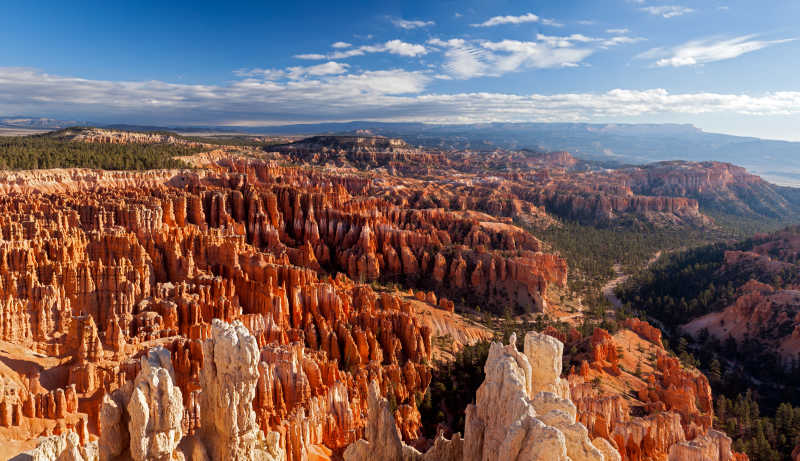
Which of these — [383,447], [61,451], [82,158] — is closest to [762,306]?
[383,447]

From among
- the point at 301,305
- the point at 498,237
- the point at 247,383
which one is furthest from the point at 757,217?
the point at 247,383

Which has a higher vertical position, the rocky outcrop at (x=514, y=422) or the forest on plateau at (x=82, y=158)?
the forest on plateau at (x=82, y=158)

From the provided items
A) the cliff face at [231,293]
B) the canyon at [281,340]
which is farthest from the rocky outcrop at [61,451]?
the cliff face at [231,293]

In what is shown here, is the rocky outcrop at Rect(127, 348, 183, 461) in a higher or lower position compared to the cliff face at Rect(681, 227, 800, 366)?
higher

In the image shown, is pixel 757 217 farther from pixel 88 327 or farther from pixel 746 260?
pixel 88 327

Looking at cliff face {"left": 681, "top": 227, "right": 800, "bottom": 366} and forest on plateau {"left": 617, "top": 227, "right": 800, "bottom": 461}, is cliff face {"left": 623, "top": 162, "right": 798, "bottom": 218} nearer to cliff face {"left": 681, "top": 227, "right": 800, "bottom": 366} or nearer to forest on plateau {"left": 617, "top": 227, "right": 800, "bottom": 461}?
forest on plateau {"left": 617, "top": 227, "right": 800, "bottom": 461}

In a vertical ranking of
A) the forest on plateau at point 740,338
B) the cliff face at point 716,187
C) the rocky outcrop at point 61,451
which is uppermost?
the rocky outcrop at point 61,451

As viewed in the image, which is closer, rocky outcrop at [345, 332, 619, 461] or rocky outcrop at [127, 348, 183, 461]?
rocky outcrop at [345, 332, 619, 461]

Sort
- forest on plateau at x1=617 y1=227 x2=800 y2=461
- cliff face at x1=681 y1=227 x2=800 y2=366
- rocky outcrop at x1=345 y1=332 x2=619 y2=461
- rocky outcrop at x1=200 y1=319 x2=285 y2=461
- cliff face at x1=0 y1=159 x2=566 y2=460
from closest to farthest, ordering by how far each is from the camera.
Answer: rocky outcrop at x1=345 y1=332 x2=619 y2=461 < rocky outcrop at x1=200 y1=319 x2=285 y2=461 < cliff face at x1=0 y1=159 x2=566 y2=460 < forest on plateau at x1=617 y1=227 x2=800 y2=461 < cliff face at x1=681 y1=227 x2=800 y2=366

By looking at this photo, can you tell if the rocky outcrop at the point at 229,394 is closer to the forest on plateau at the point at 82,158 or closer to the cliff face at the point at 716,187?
the forest on plateau at the point at 82,158

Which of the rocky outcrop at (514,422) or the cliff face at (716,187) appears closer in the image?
the rocky outcrop at (514,422)

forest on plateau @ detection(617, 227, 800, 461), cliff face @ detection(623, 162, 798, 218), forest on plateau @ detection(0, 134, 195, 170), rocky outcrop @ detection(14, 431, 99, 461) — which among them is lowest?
forest on plateau @ detection(617, 227, 800, 461)

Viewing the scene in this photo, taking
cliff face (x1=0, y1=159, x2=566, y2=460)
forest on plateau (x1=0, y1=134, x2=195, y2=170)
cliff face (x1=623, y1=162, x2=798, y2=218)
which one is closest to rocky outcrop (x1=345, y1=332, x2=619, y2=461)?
cliff face (x1=0, y1=159, x2=566, y2=460)

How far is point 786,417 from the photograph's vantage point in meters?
24.3
